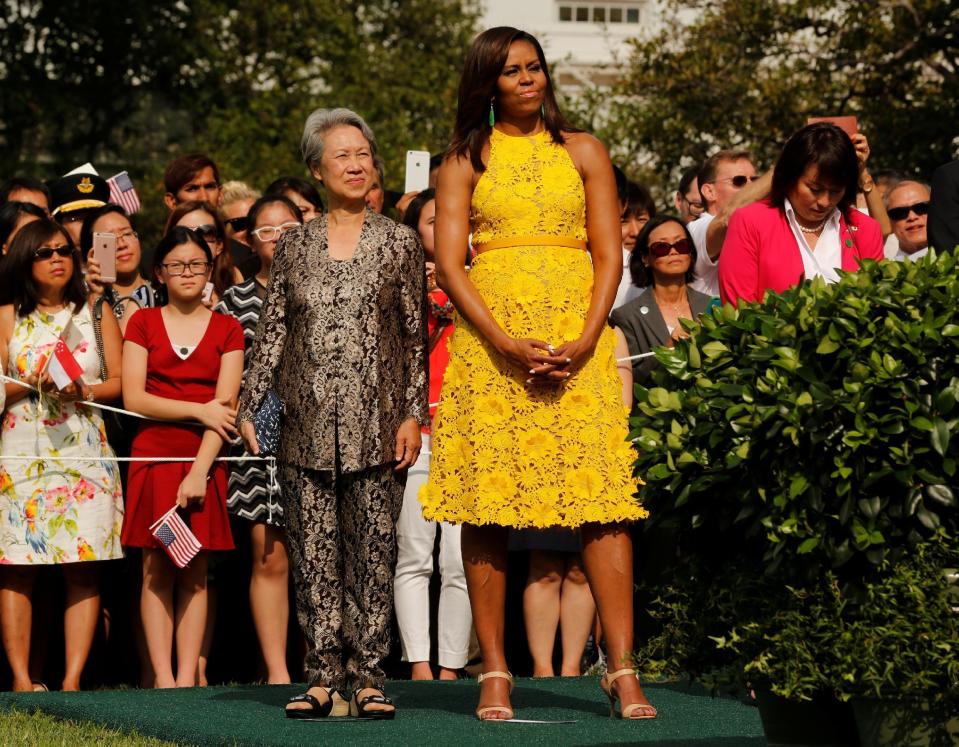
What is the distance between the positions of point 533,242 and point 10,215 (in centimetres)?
426

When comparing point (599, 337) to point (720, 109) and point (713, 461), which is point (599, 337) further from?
point (720, 109)

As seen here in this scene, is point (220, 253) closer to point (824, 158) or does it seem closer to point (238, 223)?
point (238, 223)

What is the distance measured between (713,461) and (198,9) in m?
39.7

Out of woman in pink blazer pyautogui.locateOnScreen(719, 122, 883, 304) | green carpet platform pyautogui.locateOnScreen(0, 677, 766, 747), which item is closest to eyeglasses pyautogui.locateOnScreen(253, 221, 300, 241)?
green carpet platform pyautogui.locateOnScreen(0, 677, 766, 747)

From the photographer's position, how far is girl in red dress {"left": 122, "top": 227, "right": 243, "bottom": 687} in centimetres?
898

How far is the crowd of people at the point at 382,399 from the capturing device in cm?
707

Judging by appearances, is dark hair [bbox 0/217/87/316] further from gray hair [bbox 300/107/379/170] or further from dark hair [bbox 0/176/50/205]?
gray hair [bbox 300/107/379/170]

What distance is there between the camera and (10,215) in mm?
10320

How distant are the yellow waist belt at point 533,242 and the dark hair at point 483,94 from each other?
30cm

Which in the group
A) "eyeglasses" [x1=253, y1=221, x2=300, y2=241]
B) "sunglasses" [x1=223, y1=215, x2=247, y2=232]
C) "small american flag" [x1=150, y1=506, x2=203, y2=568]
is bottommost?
"small american flag" [x1=150, y1=506, x2=203, y2=568]

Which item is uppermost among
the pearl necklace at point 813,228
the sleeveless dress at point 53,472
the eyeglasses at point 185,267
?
the eyeglasses at point 185,267

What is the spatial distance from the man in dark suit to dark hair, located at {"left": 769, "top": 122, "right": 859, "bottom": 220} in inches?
13.4

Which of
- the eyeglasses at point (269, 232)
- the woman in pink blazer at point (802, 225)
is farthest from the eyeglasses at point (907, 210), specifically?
the eyeglasses at point (269, 232)

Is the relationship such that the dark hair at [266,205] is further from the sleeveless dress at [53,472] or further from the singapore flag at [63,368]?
the singapore flag at [63,368]
